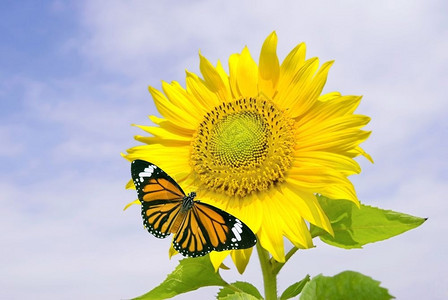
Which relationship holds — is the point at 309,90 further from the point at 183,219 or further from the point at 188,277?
the point at 188,277

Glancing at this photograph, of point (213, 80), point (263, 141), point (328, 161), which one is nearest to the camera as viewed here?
point (328, 161)

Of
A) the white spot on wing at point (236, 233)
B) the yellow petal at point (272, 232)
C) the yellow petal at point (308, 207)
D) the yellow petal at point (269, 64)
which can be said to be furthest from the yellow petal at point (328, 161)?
the white spot on wing at point (236, 233)

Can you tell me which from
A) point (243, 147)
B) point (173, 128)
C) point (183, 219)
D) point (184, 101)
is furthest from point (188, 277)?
point (184, 101)

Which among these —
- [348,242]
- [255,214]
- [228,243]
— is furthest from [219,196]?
[348,242]

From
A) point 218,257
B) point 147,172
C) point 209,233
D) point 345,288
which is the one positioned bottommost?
point 345,288

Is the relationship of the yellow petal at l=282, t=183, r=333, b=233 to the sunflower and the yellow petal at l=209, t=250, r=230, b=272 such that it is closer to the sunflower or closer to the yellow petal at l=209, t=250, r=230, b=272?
the sunflower

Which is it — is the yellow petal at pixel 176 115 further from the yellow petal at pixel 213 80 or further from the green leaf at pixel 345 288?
the green leaf at pixel 345 288

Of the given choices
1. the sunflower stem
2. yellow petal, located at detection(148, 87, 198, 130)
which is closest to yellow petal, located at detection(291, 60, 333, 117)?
yellow petal, located at detection(148, 87, 198, 130)
